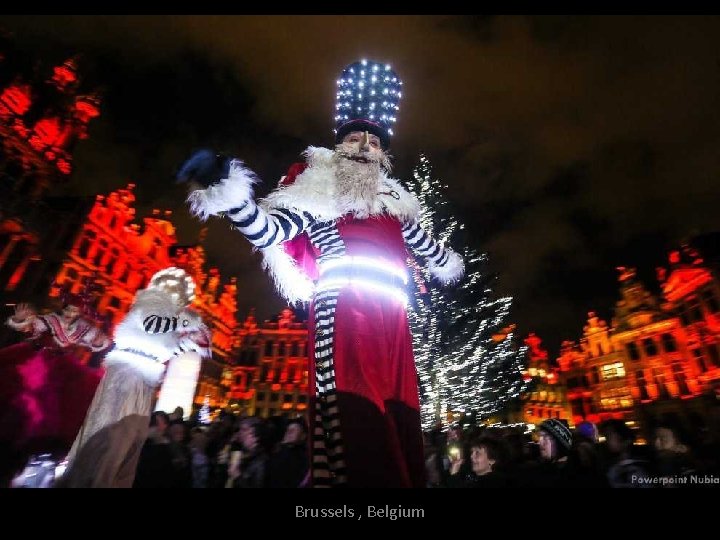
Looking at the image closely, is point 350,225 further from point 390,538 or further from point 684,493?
point 684,493

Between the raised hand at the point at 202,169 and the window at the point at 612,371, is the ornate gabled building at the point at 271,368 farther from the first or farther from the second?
the raised hand at the point at 202,169

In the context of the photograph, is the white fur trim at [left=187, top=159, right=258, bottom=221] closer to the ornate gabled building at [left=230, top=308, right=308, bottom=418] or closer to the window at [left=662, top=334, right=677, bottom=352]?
the window at [left=662, top=334, right=677, bottom=352]

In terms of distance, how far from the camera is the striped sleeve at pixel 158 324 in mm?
4680

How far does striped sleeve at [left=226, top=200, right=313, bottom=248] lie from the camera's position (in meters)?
2.38

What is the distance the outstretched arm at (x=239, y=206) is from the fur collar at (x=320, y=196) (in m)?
0.22

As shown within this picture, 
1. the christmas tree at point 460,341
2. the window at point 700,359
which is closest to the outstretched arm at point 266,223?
the christmas tree at point 460,341

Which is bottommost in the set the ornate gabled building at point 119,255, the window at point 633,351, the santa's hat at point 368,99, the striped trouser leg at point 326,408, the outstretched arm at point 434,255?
the striped trouser leg at point 326,408

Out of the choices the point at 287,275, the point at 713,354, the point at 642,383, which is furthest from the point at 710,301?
the point at 287,275

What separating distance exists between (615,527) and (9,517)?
2969mm

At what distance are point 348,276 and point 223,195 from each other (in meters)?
0.92

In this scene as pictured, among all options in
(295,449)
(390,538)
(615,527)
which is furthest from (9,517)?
(295,449)

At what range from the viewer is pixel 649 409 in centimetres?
3278

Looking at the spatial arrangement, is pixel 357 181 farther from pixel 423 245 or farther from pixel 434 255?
pixel 434 255

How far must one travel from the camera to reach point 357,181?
9.63ft
